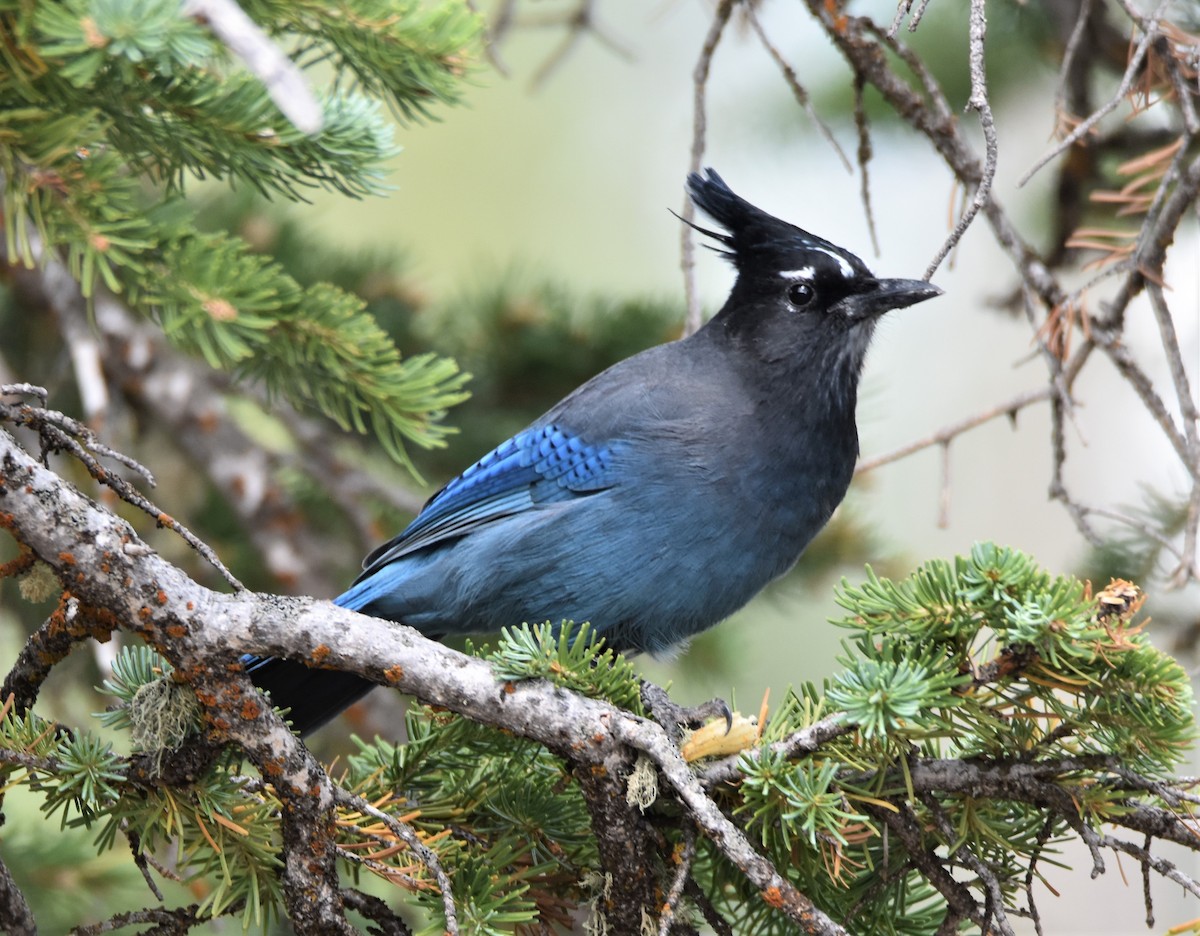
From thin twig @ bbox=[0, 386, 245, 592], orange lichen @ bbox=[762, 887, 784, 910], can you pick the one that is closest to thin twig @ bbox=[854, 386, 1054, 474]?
orange lichen @ bbox=[762, 887, 784, 910]

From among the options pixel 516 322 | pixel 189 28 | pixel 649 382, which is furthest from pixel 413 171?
pixel 189 28

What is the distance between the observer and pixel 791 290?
2.47m

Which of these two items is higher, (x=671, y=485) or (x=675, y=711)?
(x=671, y=485)

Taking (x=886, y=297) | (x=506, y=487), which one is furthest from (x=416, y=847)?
(x=886, y=297)

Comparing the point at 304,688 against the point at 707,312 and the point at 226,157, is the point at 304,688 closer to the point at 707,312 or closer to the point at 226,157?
the point at 226,157

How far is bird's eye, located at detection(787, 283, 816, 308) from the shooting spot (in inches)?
97.3

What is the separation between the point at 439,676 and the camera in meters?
1.44

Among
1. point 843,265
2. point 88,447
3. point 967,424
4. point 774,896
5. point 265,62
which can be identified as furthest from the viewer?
point 843,265

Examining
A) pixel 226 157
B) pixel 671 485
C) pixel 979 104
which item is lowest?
pixel 671 485

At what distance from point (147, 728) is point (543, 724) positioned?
0.42m

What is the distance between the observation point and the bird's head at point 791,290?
2422 mm

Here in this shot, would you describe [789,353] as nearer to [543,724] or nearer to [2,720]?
[543,724]

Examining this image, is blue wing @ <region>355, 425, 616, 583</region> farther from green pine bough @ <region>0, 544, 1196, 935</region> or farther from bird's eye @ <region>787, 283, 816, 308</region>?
green pine bough @ <region>0, 544, 1196, 935</region>

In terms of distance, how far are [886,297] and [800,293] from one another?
0.17 m
